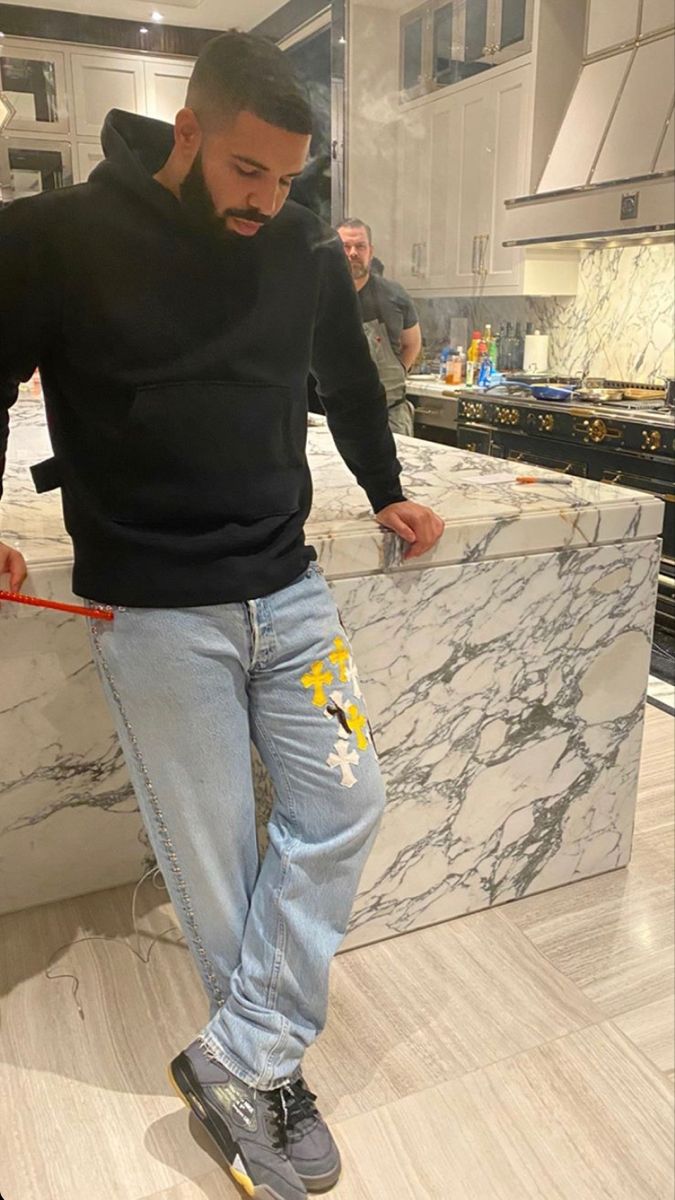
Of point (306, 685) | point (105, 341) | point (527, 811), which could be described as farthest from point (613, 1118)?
point (105, 341)

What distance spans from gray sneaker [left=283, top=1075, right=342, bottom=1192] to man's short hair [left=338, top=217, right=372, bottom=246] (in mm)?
1019

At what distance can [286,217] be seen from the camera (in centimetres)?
100

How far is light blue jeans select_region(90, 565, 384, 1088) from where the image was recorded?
3.33 ft

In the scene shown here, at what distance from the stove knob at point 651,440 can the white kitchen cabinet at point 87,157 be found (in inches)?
78.6

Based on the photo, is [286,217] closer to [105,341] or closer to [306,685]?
[105,341]

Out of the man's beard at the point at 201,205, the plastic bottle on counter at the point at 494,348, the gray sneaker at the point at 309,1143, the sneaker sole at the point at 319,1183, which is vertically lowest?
the sneaker sole at the point at 319,1183

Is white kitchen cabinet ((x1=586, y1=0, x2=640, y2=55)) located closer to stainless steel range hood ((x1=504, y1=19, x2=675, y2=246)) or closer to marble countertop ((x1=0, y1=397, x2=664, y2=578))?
stainless steel range hood ((x1=504, y1=19, x2=675, y2=246))

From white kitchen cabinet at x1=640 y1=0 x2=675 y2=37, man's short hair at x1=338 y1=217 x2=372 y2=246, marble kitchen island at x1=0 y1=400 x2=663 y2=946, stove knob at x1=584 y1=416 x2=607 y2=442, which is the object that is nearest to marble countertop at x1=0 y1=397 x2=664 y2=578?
marble kitchen island at x1=0 y1=400 x2=663 y2=946

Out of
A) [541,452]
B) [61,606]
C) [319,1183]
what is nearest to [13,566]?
[61,606]

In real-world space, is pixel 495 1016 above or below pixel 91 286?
below

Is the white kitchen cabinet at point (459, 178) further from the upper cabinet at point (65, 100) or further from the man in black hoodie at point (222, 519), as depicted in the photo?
the upper cabinet at point (65, 100)

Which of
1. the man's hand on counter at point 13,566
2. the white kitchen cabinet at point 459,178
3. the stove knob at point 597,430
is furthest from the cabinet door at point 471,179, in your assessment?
the stove knob at point 597,430

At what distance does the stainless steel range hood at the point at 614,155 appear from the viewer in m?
1.17

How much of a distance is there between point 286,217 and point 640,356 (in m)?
2.36
